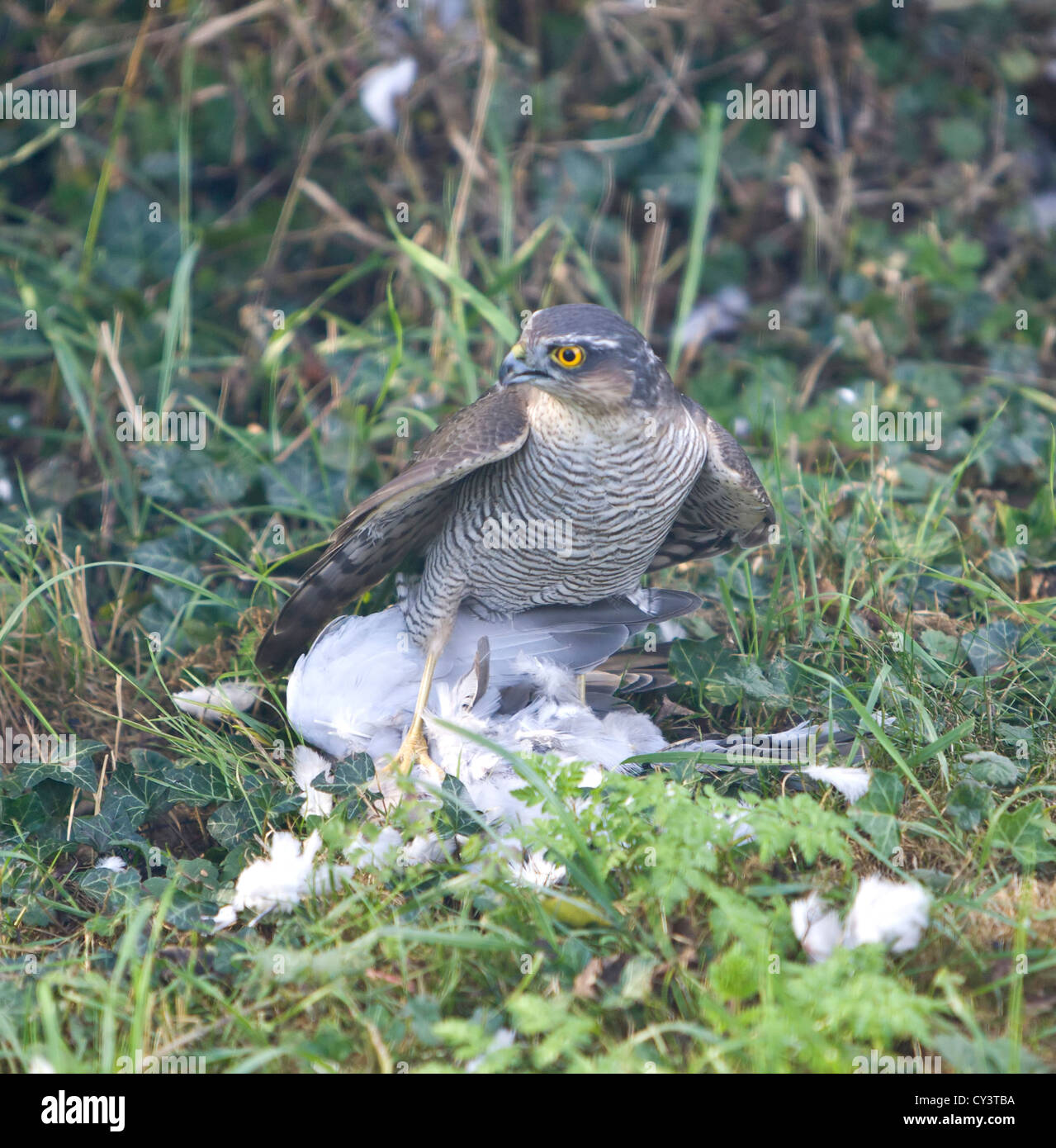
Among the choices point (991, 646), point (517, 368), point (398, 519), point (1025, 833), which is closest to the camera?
point (1025, 833)

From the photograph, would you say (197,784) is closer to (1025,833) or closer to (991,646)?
(1025,833)

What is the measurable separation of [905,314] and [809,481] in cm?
155

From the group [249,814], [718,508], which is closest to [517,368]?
[718,508]

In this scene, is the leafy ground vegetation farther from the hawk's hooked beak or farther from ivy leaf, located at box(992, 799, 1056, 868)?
the hawk's hooked beak

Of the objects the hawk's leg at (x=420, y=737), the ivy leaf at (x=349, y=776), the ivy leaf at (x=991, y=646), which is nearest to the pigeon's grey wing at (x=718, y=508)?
the ivy leaf at (x=991, y=646)

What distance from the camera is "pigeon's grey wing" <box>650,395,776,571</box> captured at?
3459 millimetres

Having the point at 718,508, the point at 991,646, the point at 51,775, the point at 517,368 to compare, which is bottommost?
the point at 51,775

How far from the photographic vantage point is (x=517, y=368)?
3117mm

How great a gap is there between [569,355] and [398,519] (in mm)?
762

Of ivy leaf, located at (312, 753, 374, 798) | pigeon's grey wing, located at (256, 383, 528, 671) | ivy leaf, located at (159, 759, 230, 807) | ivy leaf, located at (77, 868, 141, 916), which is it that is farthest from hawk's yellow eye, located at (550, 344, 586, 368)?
ivy leaf, located at (77, 868, 141, 916)

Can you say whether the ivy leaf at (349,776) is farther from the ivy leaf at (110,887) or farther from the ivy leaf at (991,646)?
the ivy leaf at (991,646)

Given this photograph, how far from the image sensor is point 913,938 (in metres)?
2.45

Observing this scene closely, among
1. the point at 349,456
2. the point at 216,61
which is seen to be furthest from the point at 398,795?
the point at 216,61

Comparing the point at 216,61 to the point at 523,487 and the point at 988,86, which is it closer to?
the point at 523,487
